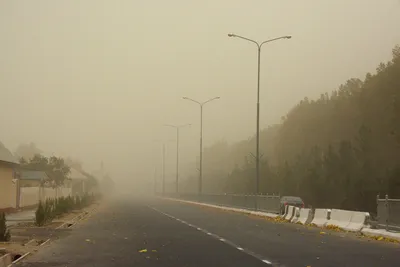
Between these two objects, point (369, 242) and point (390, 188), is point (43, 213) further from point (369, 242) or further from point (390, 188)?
point (390, 188)

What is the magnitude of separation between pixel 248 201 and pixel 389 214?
88.4ft

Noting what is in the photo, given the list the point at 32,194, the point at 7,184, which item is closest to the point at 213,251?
the point at 7,184

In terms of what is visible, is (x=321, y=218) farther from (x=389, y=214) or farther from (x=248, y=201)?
(x=248, y=201)

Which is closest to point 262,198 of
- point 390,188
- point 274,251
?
point 390,188

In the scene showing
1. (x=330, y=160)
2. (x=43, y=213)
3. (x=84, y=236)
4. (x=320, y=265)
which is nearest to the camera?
(x=320, y=265)

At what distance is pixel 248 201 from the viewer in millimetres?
50188

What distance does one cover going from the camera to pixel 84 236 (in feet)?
75.8

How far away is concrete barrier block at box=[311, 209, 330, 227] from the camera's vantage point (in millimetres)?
29275

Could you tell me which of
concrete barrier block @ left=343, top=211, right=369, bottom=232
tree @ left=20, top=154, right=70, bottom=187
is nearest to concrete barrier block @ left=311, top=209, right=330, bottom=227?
concrete barrier block @ left=343, top=211, right=369, bottom=232

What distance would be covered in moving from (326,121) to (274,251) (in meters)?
57.7

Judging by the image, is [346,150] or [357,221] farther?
[346,150]

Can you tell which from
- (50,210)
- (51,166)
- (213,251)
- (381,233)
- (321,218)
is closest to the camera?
(213,251)

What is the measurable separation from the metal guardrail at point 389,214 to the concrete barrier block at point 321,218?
481 cm

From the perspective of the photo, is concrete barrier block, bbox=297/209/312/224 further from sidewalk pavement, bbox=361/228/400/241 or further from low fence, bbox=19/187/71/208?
low fence, bbox=19/187/71/208
